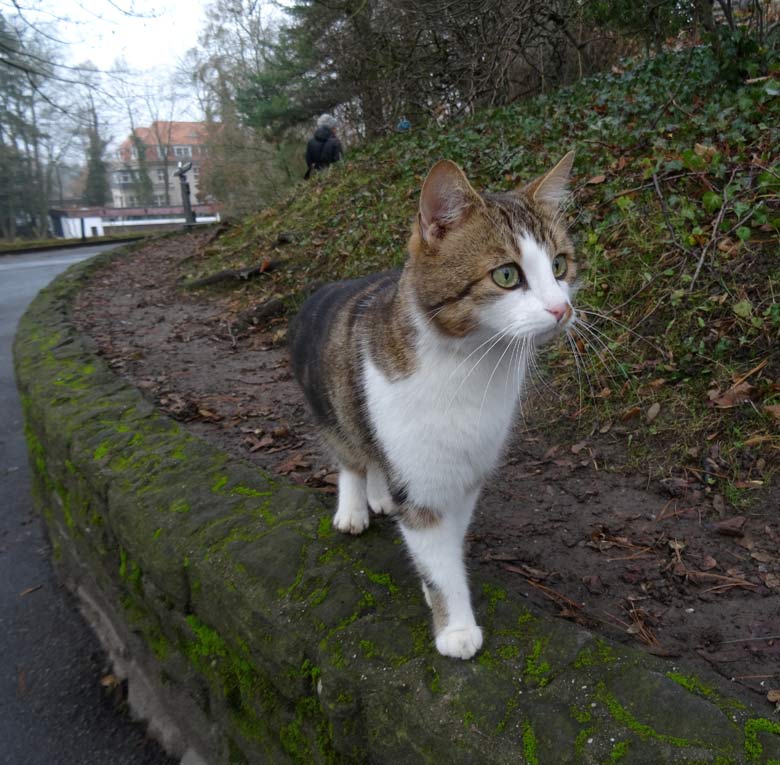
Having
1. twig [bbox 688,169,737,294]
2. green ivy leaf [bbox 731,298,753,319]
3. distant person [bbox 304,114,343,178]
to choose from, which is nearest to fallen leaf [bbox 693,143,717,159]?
twig [bbox 688,169,737,294]

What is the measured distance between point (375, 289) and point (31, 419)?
312 cm

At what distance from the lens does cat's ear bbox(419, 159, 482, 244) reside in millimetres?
1896

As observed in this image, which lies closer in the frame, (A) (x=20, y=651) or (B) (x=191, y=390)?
(A) (x=20, y=651)

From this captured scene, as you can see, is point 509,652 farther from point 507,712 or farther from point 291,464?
point 291,464

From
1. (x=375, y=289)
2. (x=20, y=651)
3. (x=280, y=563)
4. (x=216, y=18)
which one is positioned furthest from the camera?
(x=216, y=18)

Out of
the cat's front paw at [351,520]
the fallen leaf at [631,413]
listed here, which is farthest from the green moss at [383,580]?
the fallen leaf at [631,413]

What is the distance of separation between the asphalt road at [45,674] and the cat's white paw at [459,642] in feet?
5.89

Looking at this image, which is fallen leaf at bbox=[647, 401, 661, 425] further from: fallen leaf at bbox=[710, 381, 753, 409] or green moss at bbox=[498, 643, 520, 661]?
green moss at bbox=[498, 643, 520, 661]

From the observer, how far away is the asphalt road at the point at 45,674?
2.89m

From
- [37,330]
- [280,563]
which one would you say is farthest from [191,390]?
[280,563]

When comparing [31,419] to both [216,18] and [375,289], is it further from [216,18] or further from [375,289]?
[216,18]

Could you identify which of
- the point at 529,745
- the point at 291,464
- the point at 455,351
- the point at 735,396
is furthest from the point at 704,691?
the point at 291,464

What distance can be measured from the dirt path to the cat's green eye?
1.05m

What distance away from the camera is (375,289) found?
2658 mm
